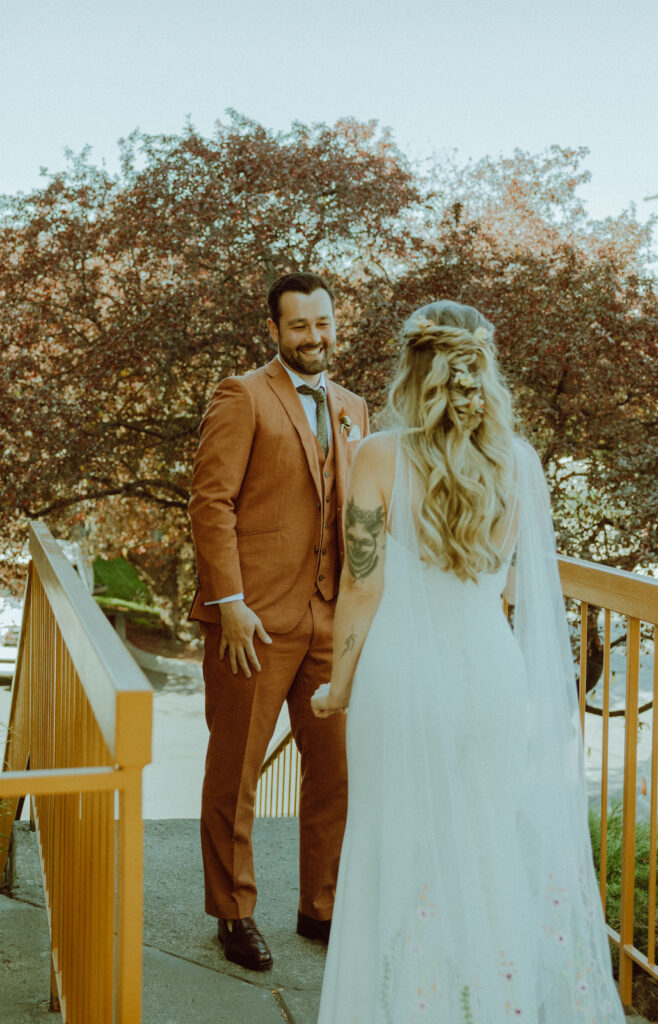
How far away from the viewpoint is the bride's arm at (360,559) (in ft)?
6.98

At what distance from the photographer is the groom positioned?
2779 millimetres

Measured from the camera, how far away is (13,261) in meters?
8.62

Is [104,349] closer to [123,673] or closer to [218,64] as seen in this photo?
[218,64]

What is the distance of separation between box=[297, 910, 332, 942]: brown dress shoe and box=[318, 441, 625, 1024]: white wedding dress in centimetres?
86

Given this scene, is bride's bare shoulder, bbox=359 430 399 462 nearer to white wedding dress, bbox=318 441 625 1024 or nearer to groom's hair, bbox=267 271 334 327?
white wedding dress, bbox=318 441 625 1024

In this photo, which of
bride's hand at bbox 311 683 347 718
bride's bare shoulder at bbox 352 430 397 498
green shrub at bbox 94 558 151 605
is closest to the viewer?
bride's bare shoulder at bbox 352 430 397 498

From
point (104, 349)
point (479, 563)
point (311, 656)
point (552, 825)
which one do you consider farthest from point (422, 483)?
point (104, 349)

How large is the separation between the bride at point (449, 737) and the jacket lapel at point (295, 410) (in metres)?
0.72

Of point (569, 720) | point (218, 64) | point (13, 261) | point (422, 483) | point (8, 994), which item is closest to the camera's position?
point (422, 483)

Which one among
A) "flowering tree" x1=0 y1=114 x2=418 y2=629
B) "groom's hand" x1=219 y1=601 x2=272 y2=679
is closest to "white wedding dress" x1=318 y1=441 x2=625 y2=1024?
"groom's hand" x1=219 y1=601 x2=272 y2=679

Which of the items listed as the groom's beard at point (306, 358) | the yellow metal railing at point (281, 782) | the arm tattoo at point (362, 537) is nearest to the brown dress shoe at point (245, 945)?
the arm tattoo at point (362, 537)

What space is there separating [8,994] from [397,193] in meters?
6.90

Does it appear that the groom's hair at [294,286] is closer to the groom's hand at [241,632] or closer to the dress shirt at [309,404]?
the dress shirt at [309,404]

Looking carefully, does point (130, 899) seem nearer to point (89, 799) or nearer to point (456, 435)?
point (89, 799)
